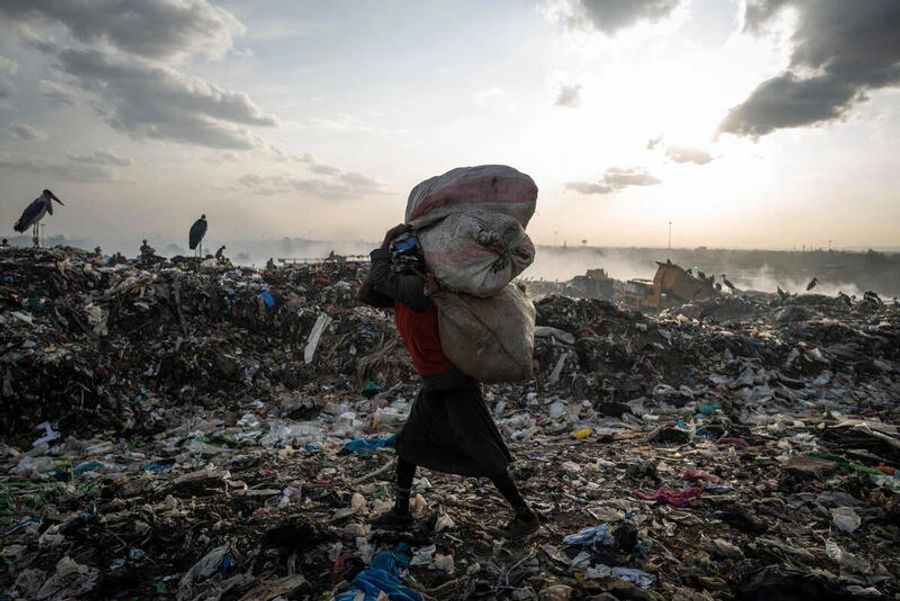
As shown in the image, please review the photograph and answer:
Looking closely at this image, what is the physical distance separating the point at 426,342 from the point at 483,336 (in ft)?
1.07

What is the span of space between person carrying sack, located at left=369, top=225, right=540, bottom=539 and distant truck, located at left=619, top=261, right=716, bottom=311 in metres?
17.1

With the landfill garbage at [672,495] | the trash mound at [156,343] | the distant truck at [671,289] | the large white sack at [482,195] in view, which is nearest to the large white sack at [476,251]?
the large white sack at [482,195]

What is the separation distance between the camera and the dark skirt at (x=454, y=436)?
7.73ft

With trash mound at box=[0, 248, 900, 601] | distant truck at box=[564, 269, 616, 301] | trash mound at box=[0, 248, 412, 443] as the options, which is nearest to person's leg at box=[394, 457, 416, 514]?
trash mound at box=[0, 248, 900, 601]

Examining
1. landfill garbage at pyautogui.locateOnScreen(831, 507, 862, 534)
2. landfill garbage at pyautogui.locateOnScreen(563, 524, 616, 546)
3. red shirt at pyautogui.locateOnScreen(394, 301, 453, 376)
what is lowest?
landfill garbage at pyautogui.locateOnScreen(831, 507, 862, 534)

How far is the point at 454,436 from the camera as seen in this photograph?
2395 millimetres

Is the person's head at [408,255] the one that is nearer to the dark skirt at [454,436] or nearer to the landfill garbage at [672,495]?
the dark skirt at [454,436]

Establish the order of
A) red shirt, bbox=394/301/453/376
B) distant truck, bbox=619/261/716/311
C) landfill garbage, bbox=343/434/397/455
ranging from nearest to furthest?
red shirt, bbox=394/301/453/376
landfill garbage, bbox=343/434/397/455
distant truck, bbox=619/261/716/311

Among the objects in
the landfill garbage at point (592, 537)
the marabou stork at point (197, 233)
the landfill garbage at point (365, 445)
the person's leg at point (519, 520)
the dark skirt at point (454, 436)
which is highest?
the marabou stork at point (197, 233)

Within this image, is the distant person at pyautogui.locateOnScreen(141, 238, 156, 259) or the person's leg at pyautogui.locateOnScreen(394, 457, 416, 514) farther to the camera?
the distant person at pyautogui.locateOnScreen(141, 238, 156, 259)

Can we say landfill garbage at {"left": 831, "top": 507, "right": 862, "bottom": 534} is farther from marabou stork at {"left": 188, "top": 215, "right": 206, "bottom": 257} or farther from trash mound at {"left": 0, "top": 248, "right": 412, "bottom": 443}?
marabou stork at {"left": 188, "top": 215, "right": 206, "bottom": 257}

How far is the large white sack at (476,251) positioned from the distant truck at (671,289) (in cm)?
1732

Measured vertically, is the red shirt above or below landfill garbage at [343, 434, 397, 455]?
above

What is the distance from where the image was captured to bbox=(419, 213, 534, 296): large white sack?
2064 mm
